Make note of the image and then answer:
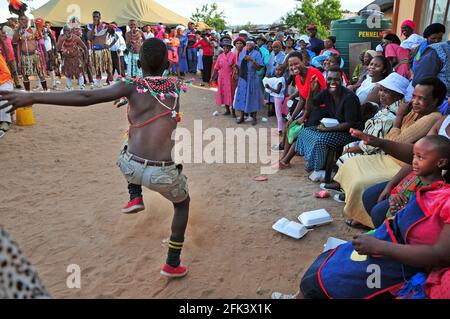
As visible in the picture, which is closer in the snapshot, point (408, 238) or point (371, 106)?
point (408, 238)

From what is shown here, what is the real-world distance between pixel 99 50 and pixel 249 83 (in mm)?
5595

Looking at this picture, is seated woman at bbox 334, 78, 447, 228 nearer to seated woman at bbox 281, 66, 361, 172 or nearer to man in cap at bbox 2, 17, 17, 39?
seated woman at bbox 281, 66, 361, 172

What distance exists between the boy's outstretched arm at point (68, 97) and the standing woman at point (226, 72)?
5900mm

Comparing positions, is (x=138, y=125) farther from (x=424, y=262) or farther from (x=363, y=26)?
(x=363, y=26)

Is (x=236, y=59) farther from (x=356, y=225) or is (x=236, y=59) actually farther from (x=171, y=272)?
(x=171, y=272)

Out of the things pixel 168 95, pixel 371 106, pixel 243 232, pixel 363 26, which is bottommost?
pixel 243 232

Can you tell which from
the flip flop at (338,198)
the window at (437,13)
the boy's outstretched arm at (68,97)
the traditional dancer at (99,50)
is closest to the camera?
the boy's outstretched arm at (68,97)

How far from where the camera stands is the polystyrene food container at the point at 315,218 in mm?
3498

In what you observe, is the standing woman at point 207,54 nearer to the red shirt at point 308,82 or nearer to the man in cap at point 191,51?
the man in cap at point 191,51

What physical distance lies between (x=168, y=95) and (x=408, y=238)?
169cm

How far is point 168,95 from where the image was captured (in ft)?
8.46

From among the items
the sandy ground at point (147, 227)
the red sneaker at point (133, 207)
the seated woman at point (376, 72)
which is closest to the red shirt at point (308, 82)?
the seated woman at point (376, 72)

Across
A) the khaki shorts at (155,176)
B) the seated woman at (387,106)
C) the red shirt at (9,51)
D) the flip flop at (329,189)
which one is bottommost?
the flip flop at (329,189)

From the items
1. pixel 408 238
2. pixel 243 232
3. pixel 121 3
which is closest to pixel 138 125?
pixel 243 232
